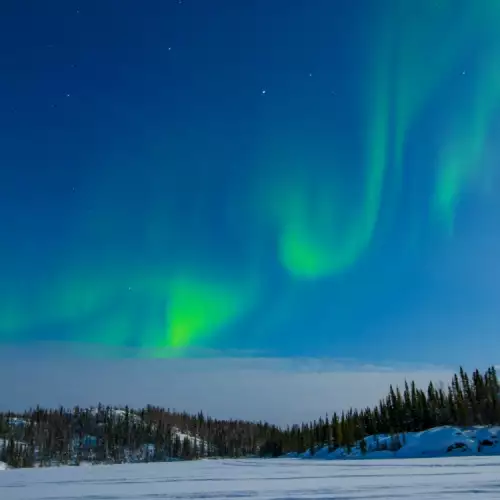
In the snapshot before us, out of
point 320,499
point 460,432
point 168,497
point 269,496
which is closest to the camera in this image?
point 320,499

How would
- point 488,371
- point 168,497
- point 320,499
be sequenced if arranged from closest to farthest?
1. point 320,499
2. point 168,497
3. point 488,371

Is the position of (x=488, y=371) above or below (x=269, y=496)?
above

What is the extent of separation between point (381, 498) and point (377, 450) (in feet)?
271

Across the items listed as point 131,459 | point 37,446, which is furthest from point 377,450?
point 37,446

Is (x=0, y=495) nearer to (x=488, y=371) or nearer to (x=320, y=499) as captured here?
(x=320, y=499)

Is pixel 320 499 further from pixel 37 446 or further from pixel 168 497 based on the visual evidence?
pixel 37 446

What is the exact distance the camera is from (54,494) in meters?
21.3

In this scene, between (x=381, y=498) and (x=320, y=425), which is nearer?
(x=381, y=498)

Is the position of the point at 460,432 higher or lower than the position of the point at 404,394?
lower

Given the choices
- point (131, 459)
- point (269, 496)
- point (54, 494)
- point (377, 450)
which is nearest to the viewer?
point (269, 496)

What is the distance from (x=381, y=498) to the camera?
51.1 feet

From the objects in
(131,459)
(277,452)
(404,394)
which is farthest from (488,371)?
(131,459)

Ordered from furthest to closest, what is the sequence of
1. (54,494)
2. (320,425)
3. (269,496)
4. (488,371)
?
1. (320,425)
2. (488,371)
3. (54,494)
4. (269,496)

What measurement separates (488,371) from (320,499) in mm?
125880
